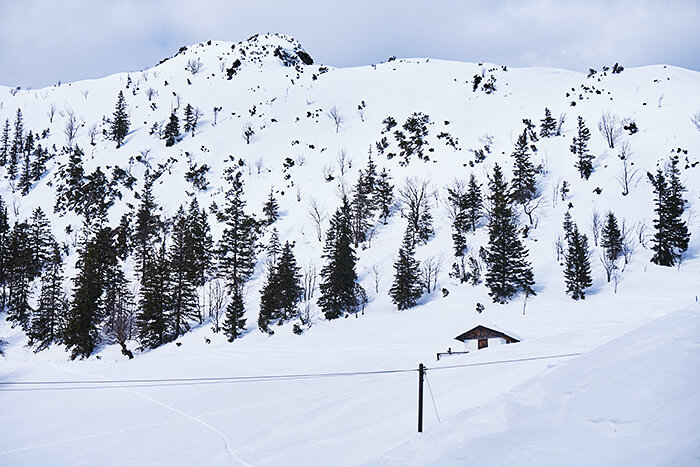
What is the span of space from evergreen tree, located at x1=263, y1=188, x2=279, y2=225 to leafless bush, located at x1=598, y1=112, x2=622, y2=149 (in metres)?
57.3

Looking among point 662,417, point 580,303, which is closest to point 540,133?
point 580,303

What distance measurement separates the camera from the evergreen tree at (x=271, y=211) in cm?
6812

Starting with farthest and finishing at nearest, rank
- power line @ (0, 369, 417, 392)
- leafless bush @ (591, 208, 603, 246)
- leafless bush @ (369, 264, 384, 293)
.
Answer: leafless bush @ (369, 264, 384, 293)
leafless bush @ (591, 208, 603, 246)
power line @ (0, 369, 417, 392)

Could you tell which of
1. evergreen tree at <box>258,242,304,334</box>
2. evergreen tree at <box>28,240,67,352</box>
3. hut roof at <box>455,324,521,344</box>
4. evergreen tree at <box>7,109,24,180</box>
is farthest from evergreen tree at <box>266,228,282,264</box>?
evergreen tree at <box>7,109,24,180</box>

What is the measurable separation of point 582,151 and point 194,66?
12145cm

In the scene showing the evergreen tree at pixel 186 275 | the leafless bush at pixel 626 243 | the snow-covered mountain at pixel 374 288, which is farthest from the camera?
the evergreen tree at pixel 186 275

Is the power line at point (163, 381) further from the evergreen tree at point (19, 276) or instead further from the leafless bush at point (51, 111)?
the leafless bush at point (51, 111)

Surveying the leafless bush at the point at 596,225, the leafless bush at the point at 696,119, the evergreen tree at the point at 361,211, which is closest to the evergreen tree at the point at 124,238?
the evergreen tree at the point at 361,211

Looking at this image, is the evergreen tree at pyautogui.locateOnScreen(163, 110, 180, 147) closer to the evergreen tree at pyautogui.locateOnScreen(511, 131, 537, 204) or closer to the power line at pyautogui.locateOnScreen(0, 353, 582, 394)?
the power line at pyautogui.locateOnScreen(0, 353, 582, 394)

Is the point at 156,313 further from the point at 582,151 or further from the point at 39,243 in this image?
the point at 582,151

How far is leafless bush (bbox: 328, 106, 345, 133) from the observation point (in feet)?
304

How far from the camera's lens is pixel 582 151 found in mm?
60781

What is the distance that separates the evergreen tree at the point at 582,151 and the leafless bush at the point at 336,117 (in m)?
50.9

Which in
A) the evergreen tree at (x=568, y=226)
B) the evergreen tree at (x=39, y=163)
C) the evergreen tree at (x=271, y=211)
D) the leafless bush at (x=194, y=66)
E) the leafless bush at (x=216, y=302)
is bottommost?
the leafless bush at (x=216, y=302)
